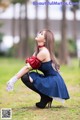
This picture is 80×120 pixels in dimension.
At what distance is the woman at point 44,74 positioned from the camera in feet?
13.7

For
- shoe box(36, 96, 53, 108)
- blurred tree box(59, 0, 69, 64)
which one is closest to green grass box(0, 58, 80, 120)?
shoe box(36, 96, 53, 108)

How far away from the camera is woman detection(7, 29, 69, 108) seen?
4.17 m

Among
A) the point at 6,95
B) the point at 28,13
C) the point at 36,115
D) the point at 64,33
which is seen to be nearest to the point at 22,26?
the point at 28,13

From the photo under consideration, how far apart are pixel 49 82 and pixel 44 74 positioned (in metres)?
0.13

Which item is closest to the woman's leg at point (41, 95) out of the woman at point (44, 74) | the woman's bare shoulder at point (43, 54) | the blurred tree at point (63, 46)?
the woman at point (44, 74)

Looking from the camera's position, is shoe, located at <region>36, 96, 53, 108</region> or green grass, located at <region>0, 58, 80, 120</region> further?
shoe, located at <region>36, 96, 53, 108</region>

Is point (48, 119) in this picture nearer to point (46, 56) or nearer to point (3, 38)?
point (46, 56)

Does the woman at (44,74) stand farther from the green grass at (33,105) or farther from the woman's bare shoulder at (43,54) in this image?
the green grass at (33,105)

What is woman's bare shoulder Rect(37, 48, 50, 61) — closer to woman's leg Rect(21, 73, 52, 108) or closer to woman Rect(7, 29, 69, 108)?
woman Rect(7, 29, 69, 108)

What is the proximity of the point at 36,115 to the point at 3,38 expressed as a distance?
11678 millimetres

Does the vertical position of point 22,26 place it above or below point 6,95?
above

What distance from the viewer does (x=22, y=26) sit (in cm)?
1481

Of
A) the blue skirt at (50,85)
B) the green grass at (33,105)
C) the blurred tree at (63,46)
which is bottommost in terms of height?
the green grass at (33,105)

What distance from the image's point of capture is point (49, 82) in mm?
4207
